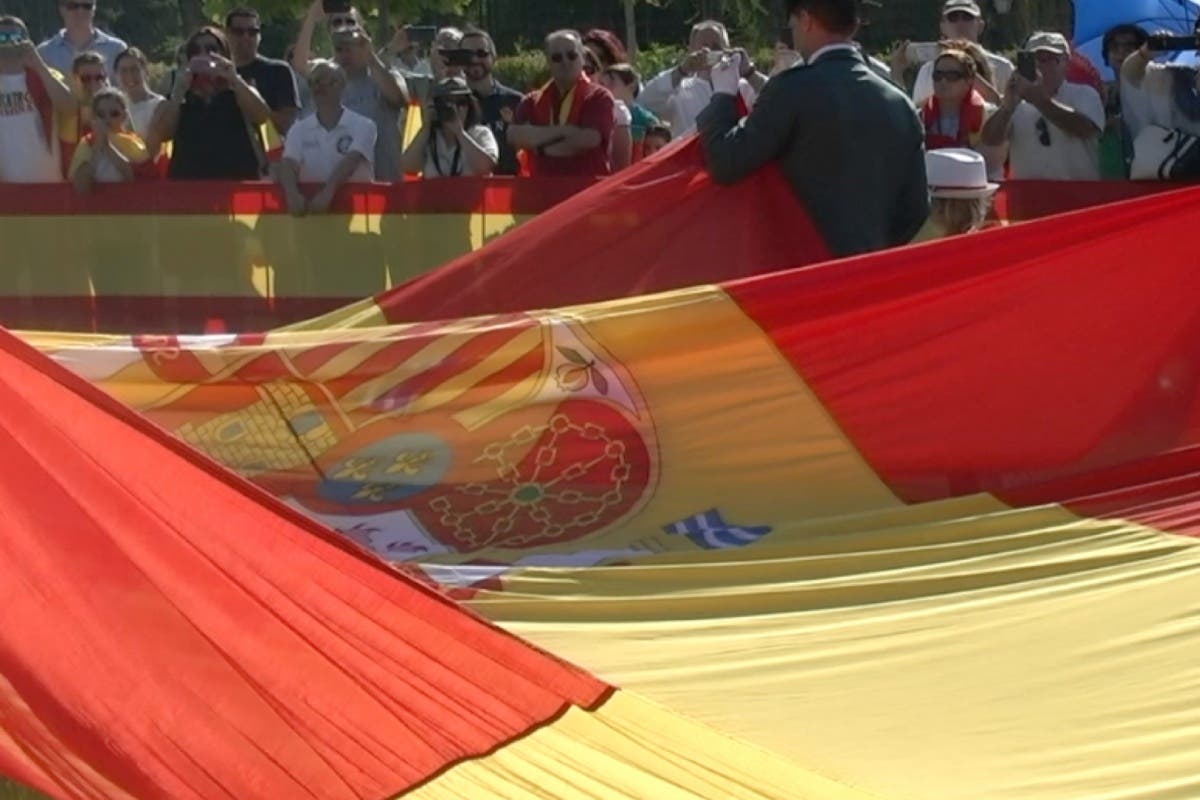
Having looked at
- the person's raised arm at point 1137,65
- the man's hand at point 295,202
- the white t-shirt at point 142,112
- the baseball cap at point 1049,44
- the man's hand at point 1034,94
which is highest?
the baseball cap at point 1049,44

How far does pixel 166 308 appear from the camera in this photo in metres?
10.1

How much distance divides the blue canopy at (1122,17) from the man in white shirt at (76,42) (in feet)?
16.8

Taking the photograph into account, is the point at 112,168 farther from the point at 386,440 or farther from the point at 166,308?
the point at 386,440

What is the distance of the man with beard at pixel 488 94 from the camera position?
31.9 ft

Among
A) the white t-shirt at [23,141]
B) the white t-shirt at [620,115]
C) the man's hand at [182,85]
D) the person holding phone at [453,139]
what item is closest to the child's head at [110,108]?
the man's hand at [182,85]

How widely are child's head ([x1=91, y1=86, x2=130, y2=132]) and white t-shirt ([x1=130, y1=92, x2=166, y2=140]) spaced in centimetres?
39

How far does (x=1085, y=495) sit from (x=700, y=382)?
101cm

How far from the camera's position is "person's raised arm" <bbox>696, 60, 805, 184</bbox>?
6.08 meters

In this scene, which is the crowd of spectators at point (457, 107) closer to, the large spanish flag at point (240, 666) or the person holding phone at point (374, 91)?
the person holding phone at point (374, 91)

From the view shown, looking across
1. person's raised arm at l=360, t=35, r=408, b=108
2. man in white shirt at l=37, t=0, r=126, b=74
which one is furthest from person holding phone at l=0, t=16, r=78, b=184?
person's raised arm at l=360, t=35, r=408, b=108

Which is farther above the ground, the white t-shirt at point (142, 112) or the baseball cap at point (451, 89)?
the baseball cap at point (451, 89)

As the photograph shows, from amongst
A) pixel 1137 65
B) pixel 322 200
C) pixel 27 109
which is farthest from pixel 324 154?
pixel 1137 65

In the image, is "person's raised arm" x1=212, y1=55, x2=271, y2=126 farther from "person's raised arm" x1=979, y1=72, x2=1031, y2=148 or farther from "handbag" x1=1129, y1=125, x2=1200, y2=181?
"handbag" x1=1129, y1=125, x2=1200, y2=181

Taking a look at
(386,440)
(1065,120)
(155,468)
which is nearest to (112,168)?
(1065,120)
